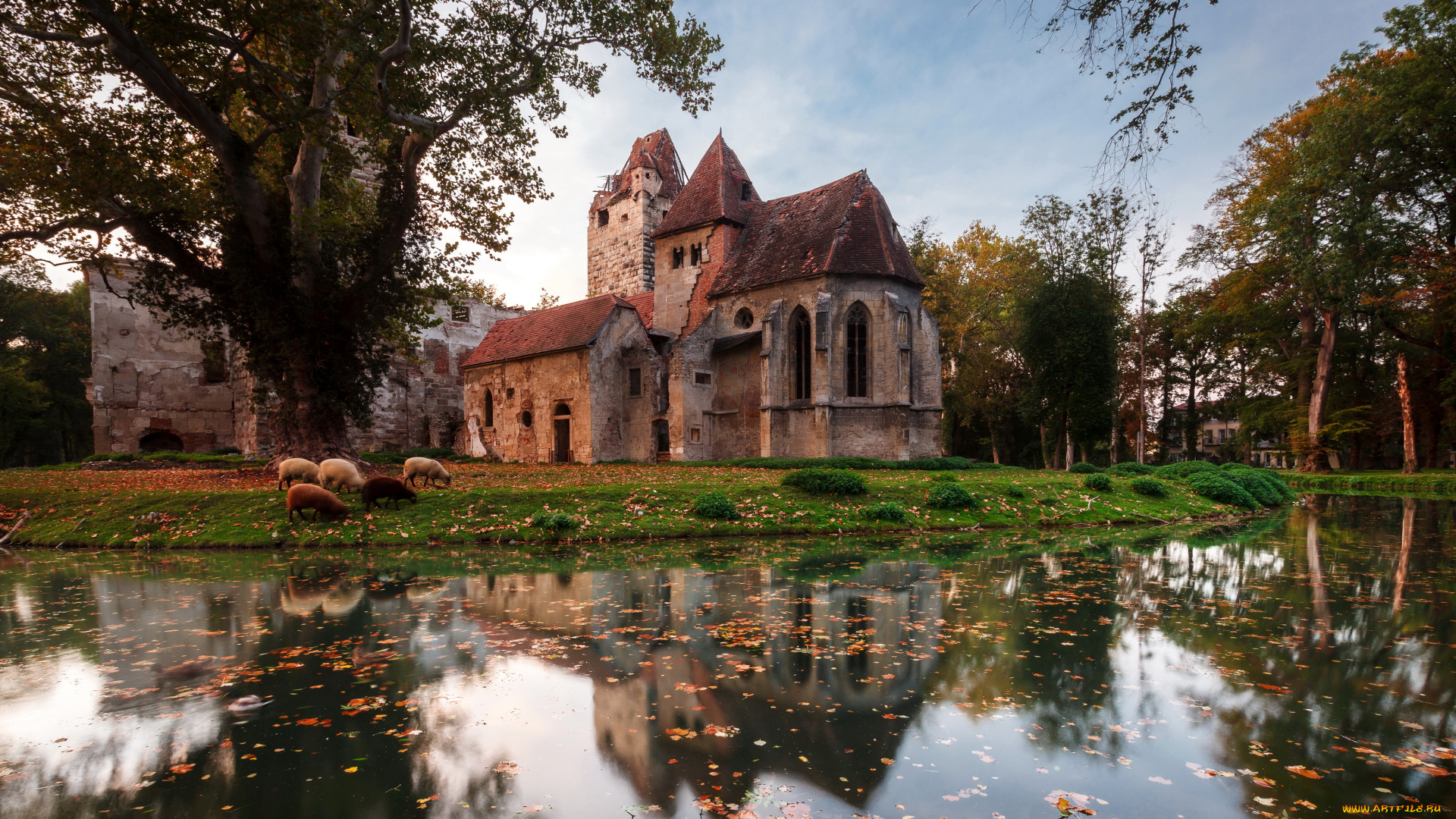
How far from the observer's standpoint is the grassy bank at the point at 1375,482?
2473 cm

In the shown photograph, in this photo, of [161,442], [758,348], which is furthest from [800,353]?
[161,442]

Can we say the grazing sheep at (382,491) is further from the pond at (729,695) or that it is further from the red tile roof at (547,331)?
the red tile roof at (547,331)

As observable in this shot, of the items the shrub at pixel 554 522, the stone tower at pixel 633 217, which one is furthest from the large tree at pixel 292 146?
the stone tower at pixel 633 217

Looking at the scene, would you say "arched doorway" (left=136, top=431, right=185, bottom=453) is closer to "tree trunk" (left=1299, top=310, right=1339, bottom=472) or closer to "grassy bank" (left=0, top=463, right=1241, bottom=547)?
"grassy bank" (left=0, top=463, right=1241, bottom=547)

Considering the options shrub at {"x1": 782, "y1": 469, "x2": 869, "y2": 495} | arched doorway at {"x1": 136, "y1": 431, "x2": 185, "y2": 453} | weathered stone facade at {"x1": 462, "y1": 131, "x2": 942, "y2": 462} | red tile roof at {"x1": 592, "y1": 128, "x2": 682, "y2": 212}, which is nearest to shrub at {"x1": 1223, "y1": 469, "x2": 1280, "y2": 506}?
weathered stone facade at {"x1": 462, "y1": 131, "x2": 942, "y2": 462}

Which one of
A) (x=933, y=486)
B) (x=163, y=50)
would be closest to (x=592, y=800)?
(x=933, y=486)

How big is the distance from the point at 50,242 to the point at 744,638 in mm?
22531

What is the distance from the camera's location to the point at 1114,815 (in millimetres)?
3109

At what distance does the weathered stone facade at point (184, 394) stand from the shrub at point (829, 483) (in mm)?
23605

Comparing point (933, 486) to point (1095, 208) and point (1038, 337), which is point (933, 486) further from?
point (1095, 208)

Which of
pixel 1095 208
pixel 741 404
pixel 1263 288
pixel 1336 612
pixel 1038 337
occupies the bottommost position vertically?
pixel 1336 612

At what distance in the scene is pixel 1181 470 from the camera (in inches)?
901

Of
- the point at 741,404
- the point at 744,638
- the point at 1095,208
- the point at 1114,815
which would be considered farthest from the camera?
the point at 1095,208

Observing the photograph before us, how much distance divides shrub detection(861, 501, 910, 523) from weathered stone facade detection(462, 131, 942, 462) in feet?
42.5
